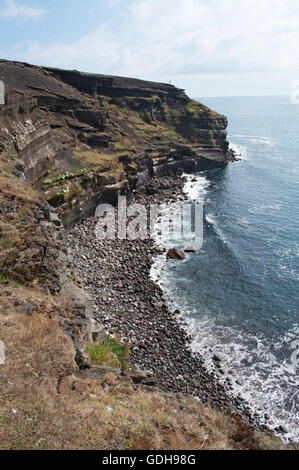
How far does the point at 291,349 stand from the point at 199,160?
64257mm

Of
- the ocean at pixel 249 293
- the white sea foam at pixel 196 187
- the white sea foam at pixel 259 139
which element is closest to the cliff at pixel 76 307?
the ocean at pixel 249 293

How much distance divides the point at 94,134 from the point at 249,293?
43052 mm

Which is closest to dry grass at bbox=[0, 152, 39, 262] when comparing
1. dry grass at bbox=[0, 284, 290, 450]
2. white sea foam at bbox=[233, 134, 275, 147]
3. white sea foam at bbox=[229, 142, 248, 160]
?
dry grass at bbox=[0, 284, 290, 450]

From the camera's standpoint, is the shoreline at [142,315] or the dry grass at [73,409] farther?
the shoreline at [142,315]

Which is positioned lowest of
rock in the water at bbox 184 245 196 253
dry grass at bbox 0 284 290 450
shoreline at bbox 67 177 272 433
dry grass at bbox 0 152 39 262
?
shoreline at bbox 67 177 272 433

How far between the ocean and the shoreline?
1.12 meters

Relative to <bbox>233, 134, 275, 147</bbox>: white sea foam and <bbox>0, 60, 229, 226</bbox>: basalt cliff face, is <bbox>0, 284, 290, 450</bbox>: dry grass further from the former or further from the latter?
<bbox>233, 134, 275, 147</bbox>: white sea foam

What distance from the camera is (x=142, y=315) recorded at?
28219 millimetres

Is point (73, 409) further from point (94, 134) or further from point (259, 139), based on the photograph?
point (259, 139)

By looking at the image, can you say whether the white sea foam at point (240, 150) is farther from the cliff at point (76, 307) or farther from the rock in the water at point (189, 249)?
the rock in the water at point (189, 249)

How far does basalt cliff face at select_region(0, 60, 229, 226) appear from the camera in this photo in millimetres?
40219

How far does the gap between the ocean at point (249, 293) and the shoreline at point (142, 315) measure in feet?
3.68

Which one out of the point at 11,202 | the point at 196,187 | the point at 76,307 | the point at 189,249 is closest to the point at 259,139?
the point at 196,187

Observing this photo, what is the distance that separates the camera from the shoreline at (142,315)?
2200 cm
